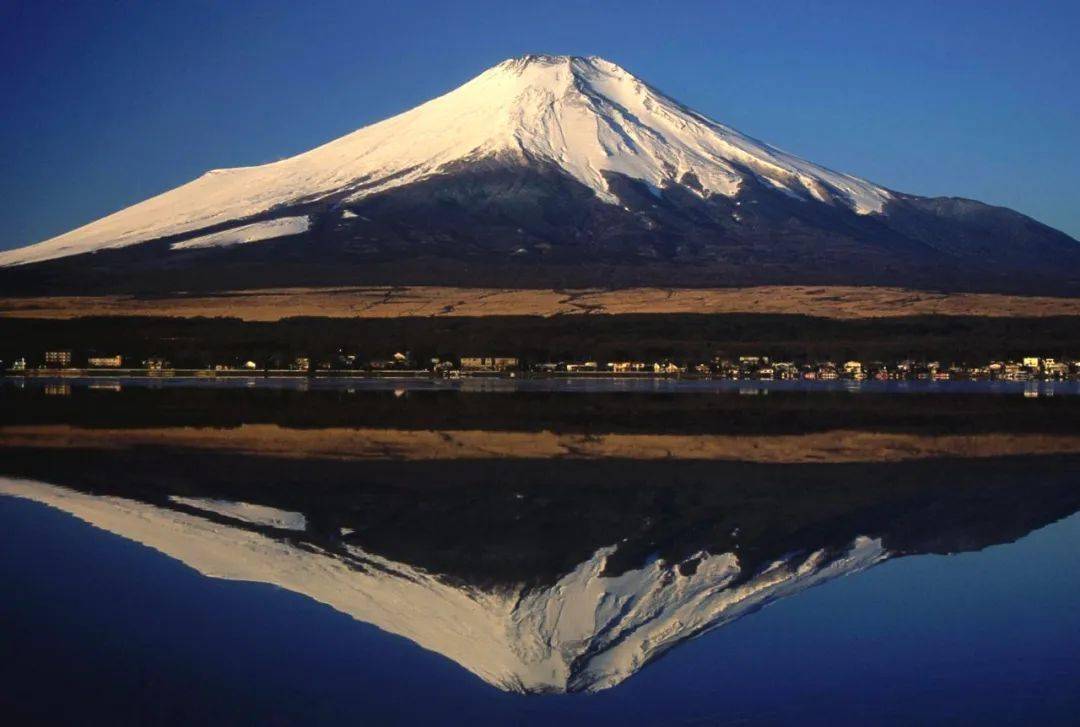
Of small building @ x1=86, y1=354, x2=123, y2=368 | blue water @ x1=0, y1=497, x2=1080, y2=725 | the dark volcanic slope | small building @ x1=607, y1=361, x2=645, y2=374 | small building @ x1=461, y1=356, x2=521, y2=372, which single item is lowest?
small building @ x1=607, y1=361, x2=645, y2=374

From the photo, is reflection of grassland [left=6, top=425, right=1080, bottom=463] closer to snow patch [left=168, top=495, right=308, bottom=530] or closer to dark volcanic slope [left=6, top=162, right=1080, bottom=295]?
snow patch [left=168, top=495, right=308, bottom=530]

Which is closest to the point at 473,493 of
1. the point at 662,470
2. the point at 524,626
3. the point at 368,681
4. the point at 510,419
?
the point at 662,470

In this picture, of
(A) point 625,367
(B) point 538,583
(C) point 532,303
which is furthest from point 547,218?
(B) point 538,583

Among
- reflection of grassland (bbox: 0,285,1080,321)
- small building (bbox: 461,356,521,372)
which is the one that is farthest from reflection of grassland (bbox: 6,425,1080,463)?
reflection of grassland (bbox: 0,285,1080,321)

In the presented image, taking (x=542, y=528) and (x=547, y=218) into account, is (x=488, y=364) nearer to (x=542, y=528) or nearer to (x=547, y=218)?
(x=547, y=218)

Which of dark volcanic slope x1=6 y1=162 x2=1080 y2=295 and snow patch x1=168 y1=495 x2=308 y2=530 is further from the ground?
dark volcanic slope x1=6 y1=162 x2=1080 y2=295

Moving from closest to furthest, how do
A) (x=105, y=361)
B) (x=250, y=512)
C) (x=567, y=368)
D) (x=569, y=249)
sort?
1. (x=250, y=512)
2. (x=567, y=368)
3. (x=105, y=361)
4. (x=569, y=249)
